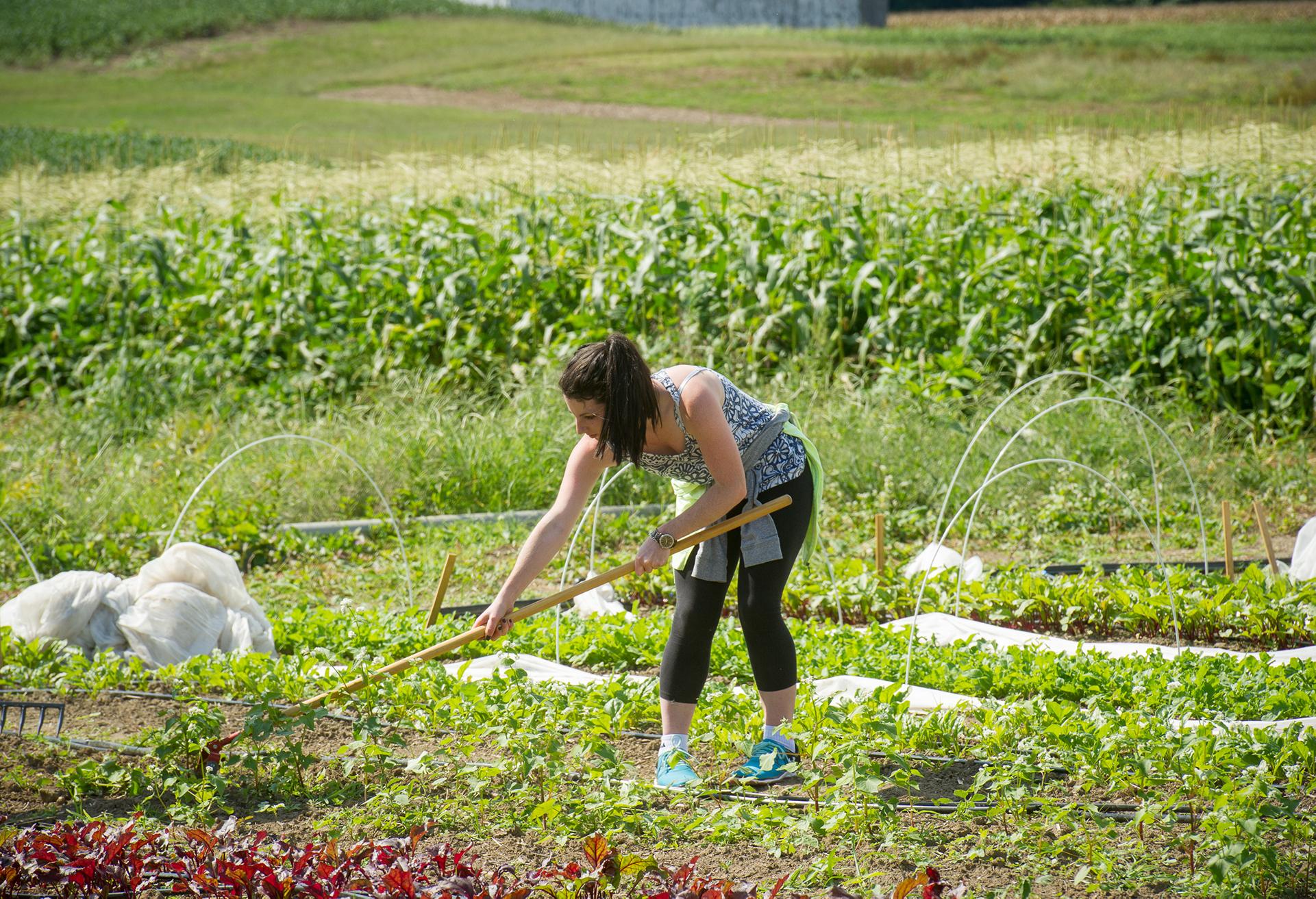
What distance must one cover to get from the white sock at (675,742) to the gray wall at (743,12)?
2353 centimetres

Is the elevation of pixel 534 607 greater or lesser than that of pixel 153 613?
greater

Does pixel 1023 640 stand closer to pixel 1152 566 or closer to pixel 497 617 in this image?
pixel 1152 566

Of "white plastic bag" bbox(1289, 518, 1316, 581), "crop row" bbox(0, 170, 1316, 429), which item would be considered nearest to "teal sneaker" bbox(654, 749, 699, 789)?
"white plastic bag" bbox(1289, 518, 1316, 581)

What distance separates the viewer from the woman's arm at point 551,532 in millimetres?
2723

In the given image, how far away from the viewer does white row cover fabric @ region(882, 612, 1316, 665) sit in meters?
3.52

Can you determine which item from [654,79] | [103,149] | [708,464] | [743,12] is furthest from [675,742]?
[743,12]

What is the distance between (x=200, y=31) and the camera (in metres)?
27.8

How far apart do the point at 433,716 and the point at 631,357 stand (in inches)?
46.5

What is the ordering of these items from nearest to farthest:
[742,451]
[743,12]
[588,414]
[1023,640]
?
[588,414] < [742,451] < [1023,640] < [743,12]

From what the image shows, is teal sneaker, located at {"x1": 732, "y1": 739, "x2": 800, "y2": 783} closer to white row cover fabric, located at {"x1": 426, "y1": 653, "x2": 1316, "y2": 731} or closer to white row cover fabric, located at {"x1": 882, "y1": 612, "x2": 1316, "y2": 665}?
white row cover fabric, located at {"x1": 426, "y1": 653, "x2": 1316, "y2": 731}

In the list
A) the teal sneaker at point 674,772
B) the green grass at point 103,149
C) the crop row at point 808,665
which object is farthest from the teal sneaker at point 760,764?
the green grass at point 103,149

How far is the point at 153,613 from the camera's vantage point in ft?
12.9

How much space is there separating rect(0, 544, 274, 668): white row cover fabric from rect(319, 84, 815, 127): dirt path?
595 inches

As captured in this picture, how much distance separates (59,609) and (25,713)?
2.52 feet
